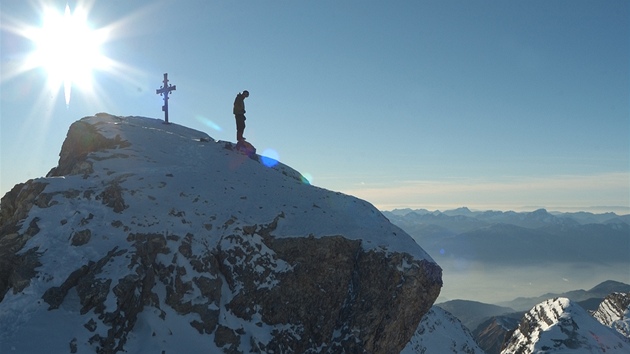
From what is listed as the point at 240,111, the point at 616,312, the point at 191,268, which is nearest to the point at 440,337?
the point at 240,111

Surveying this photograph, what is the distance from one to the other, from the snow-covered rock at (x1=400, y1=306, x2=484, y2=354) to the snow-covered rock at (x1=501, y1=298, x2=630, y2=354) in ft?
17.1

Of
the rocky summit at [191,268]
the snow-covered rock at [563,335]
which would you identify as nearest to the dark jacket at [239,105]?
the rocky summit at [191,268]

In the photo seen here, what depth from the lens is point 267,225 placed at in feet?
69.6

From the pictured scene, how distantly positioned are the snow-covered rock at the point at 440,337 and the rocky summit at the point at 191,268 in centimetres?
2003

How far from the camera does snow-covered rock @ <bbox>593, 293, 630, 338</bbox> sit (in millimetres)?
72331

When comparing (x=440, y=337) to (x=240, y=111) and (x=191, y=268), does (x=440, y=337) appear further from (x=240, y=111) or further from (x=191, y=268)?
(x=191, y=268)

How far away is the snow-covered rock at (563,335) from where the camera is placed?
4276cm

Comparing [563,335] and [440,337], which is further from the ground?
[440,337]

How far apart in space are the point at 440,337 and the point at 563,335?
12.4 metres

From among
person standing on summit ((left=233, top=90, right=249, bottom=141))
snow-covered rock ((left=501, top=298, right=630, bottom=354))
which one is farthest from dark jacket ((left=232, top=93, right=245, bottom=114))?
snow-covered rock ((left=501, top=298, right=630, bottom=354))

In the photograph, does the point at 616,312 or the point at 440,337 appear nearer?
the point at 440,337

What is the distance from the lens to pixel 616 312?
255 ft

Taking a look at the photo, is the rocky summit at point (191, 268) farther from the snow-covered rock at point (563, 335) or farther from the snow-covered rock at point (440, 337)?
the snow-covered rock at point (563, 335)

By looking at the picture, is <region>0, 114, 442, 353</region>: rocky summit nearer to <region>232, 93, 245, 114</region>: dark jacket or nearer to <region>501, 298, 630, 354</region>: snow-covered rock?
<region>232, 93, 245, 114</region>: dark jacket
